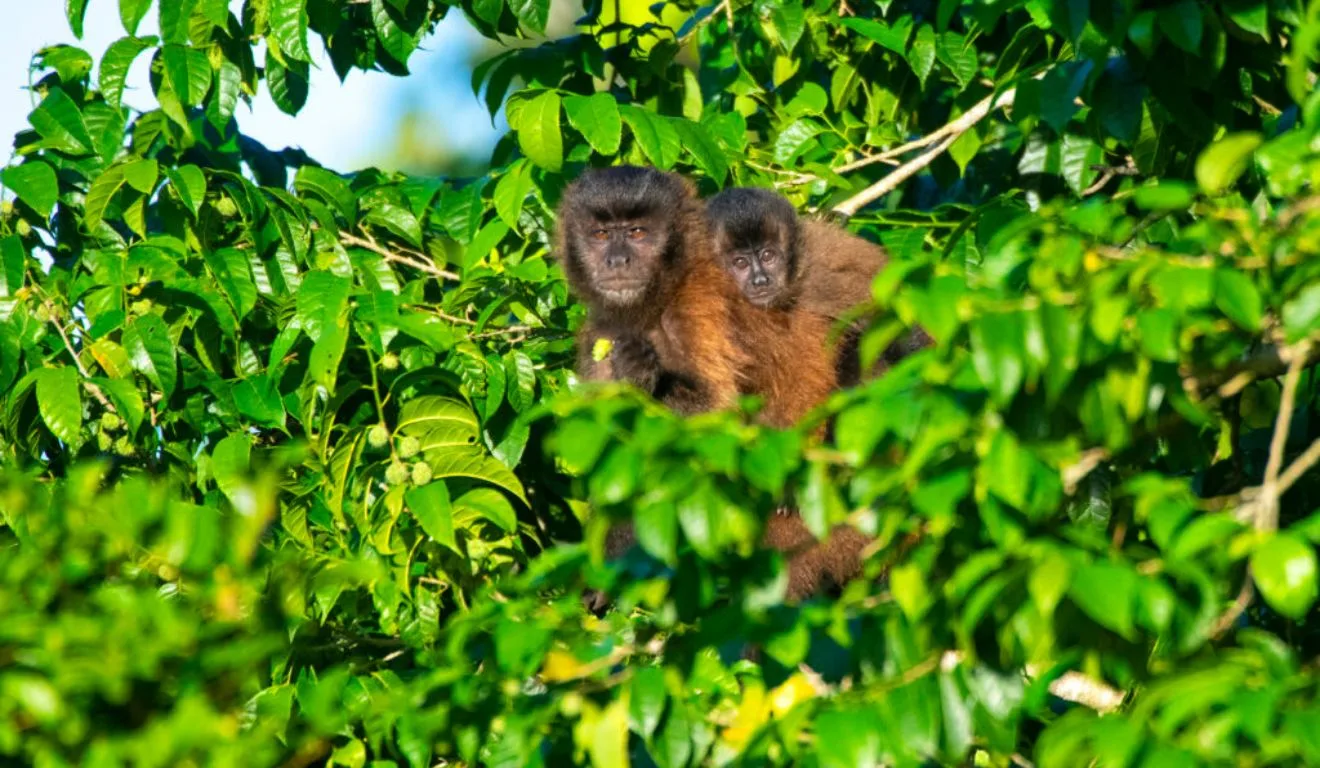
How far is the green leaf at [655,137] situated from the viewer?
192 inches

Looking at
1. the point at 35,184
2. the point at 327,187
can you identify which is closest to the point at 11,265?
the point at 35,184

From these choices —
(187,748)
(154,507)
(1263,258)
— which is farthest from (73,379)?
(1263,258)

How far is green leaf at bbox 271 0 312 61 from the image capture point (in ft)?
16.9

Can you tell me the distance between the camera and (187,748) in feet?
6.24

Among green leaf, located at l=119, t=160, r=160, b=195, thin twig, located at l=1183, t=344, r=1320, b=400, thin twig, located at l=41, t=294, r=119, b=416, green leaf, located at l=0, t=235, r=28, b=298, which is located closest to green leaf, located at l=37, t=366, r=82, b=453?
thin twig, located at l=41, t=294, r=119, b=416

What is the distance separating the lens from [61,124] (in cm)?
524

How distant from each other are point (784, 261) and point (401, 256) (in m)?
1.32

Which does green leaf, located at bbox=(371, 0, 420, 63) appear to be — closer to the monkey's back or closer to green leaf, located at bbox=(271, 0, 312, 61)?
green leaf, located at bbox=(271, 0, 312, 61)

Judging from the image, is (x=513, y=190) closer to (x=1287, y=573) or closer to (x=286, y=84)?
(x=286, y=84)

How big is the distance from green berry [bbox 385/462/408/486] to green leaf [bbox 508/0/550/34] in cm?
148

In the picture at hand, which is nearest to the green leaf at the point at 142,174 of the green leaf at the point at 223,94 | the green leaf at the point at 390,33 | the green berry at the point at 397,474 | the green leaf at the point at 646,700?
the green leaf at the point at 223,94

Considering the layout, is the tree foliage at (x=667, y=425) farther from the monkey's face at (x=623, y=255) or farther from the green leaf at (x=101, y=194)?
the monkey's face at (x=623, y=255)

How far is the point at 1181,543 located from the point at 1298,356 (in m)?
0.50

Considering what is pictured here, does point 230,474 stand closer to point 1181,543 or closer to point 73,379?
point 73,379
